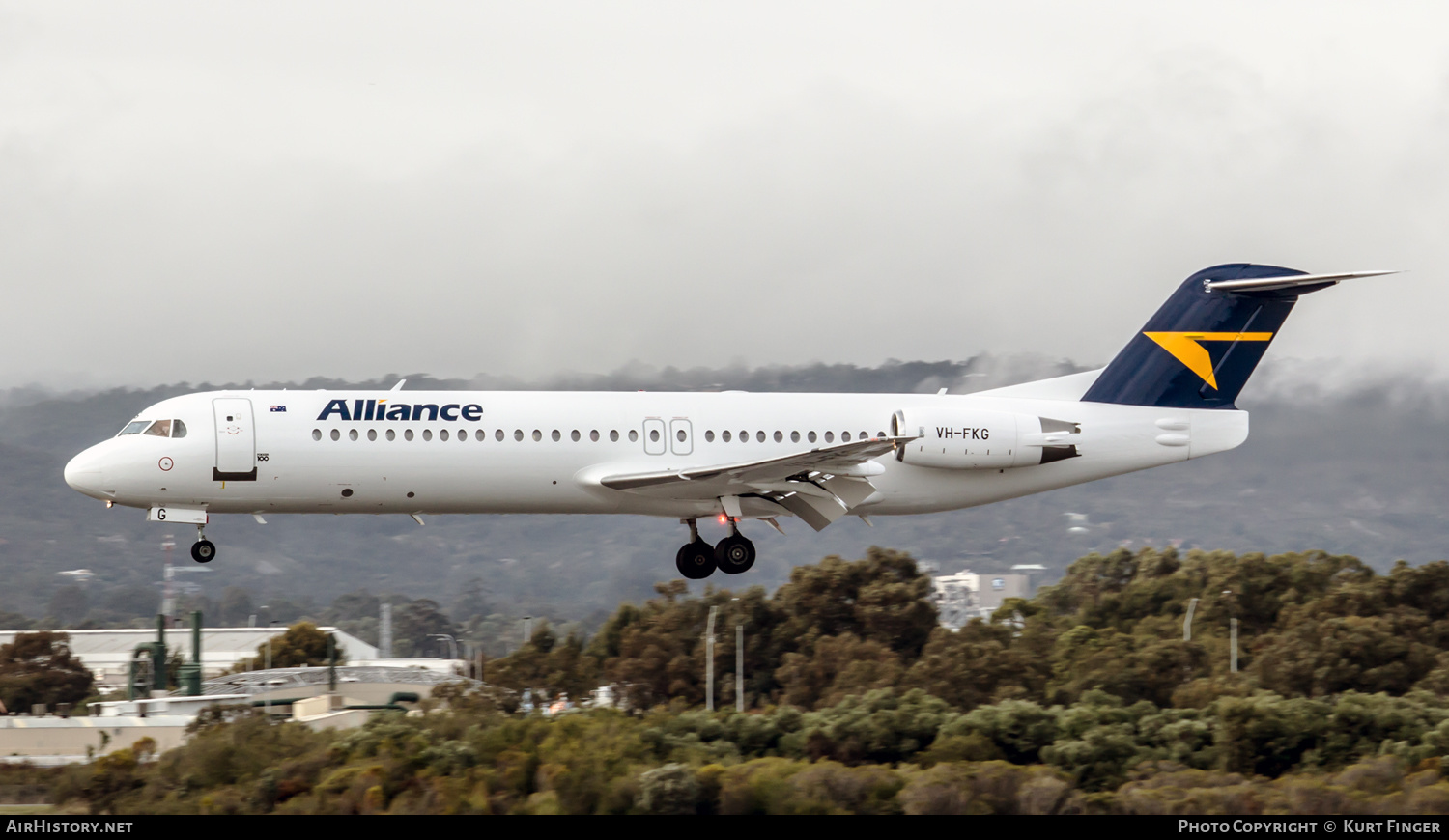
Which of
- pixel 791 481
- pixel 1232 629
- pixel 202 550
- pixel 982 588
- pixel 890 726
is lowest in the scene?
pixel 890 726

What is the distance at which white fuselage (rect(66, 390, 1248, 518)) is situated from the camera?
28.8 metres

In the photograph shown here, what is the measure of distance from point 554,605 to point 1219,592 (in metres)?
34.9

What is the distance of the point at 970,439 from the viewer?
3089 centimetres

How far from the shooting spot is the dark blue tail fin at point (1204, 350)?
107ft

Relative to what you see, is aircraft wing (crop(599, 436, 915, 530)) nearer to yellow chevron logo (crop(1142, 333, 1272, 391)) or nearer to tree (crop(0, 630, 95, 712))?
yellow chevron logo (crop(1142, 333, 1272, 391))

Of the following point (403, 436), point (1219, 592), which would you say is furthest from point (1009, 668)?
point (403, 436)

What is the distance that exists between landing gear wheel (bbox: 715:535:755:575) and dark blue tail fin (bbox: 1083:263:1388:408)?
7.82m

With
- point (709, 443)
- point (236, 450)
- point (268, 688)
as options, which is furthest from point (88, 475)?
point (268, 688)

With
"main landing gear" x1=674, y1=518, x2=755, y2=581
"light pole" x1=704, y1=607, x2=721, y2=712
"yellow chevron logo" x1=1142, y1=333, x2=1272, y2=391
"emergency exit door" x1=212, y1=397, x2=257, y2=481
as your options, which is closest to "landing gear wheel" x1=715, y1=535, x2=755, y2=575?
"main landing gear" x1=674, y1=518, x2=755, y2=581

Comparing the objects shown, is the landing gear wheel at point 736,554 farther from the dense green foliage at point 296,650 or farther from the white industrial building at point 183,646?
the white industrial building at point 183,646

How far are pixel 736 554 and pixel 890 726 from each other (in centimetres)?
820

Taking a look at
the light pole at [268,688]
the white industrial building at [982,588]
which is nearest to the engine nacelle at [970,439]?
the light pole at [268,688]

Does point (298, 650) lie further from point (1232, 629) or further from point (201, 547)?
point (201, 547)

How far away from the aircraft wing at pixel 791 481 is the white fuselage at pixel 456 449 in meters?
0.25
